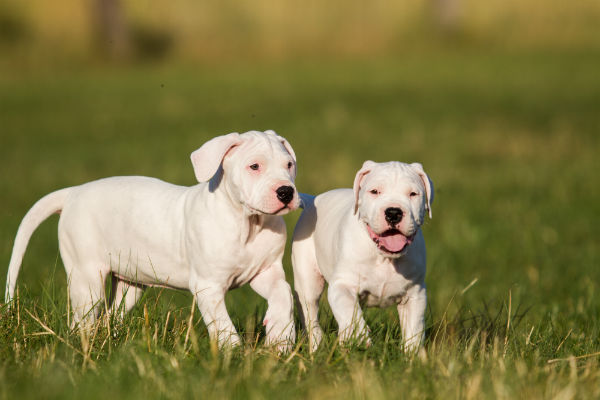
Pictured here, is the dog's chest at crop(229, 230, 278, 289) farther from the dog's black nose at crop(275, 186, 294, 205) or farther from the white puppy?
the dog's black nose at crop(275, 186, 294, 205)

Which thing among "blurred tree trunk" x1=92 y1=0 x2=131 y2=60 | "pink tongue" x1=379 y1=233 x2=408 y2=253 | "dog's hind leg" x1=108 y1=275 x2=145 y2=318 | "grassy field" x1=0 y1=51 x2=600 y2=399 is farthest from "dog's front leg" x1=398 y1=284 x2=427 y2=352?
"blurred tree trunk" x1=92 y1=0 x2=131 y2=60

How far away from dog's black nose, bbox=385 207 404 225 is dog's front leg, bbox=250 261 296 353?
0.93 meters

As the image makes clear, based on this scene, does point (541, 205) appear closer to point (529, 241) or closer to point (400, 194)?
point (529, 241)

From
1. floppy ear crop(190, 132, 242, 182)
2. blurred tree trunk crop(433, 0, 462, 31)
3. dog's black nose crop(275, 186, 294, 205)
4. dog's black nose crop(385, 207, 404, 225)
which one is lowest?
dog's black nose crop(385, 207, 404, 225)

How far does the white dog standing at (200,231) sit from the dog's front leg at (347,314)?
318mm

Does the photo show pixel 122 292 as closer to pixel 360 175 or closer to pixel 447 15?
pixel 360 175

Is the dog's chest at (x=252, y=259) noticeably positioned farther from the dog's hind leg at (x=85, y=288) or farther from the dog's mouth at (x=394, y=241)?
the dog's hind leg at (x=85, y=288)

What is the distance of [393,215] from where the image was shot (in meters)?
5.50

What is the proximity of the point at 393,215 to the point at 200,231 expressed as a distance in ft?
4.60

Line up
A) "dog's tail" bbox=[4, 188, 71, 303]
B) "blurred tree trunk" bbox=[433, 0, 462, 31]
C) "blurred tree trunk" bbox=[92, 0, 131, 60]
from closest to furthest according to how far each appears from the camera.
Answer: "dog's tail" bbox=[4, 188, 71, 303]
"blurred tree trunk" bbox=[92, 0, 131, 60]
"blurred tree trunk" bbox=[433, 0, 462, 31]

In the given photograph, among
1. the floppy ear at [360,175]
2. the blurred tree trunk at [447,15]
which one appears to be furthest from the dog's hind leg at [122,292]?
the blurred tree trunk at [447,15]

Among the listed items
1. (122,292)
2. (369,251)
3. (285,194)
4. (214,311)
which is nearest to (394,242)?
(369,251)

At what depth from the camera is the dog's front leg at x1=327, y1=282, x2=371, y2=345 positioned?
5461 millimetres

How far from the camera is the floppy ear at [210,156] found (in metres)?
5.81
